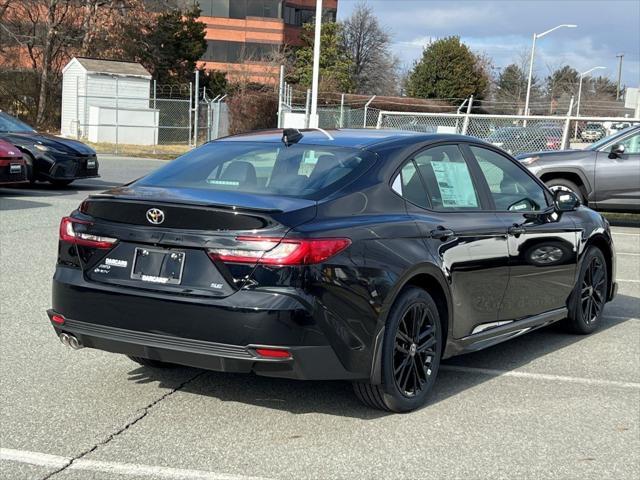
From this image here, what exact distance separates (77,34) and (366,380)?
43.6m

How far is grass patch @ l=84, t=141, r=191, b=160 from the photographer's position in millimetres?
30641

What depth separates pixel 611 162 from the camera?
48.1 feet

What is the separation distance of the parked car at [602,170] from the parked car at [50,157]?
27.8ft

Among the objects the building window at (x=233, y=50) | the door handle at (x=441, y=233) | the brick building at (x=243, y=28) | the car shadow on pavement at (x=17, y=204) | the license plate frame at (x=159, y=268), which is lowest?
the car shadow on pavement at (x=17, y=204)

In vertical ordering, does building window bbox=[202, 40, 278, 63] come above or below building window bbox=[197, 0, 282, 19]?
below

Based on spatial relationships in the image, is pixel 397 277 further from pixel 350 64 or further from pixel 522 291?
pixel 350 64

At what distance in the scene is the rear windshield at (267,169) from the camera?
15.4 feet

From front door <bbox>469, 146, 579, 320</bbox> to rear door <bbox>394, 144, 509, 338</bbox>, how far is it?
0.16 m

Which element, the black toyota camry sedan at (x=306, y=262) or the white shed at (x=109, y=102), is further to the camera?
the white shed at (x=109, y=102)

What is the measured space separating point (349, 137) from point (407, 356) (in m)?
1.50

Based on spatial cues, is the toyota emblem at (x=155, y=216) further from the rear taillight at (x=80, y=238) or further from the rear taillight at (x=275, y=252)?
the rear taillight at (x=275, y=252)

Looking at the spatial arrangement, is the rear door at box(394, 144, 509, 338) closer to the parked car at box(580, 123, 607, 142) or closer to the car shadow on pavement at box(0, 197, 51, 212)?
the car shadow on pavement at box(0, 197, 51, 212)

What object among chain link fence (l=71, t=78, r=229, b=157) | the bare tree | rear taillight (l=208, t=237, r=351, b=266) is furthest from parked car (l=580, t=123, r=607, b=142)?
the bare tree

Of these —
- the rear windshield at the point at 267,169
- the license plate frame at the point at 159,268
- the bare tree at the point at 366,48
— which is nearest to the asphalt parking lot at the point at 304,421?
the license plate frame at the point at 159,268
